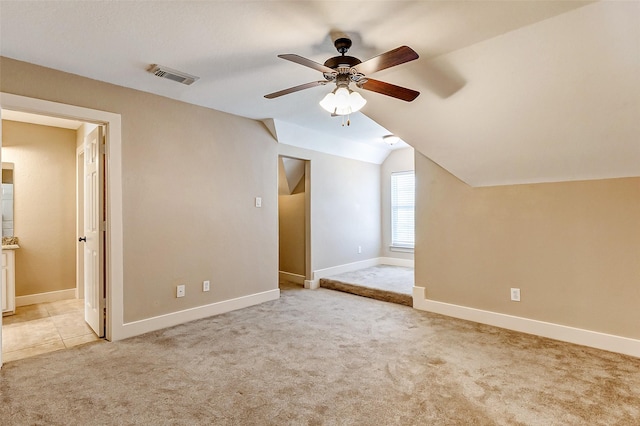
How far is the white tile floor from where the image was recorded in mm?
2889

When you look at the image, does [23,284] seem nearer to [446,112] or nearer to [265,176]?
[265,176]

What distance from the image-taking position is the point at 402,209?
6.33m

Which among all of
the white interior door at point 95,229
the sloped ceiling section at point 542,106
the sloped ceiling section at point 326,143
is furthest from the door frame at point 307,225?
the white interior door at point 95,229

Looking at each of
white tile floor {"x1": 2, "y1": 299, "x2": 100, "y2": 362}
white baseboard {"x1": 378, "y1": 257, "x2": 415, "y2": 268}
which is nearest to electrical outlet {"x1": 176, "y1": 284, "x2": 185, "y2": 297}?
white tile floor {"x1": 2, "y1": 299, "x2": 100, "y2": 362}

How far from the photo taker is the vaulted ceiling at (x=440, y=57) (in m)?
1.90

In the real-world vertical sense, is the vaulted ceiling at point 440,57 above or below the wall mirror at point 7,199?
above

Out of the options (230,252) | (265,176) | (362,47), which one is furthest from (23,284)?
(362,47)

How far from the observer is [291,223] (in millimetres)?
5562

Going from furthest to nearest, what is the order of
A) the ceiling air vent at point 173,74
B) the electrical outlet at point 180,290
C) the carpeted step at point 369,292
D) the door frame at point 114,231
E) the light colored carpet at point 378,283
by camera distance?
1. the light colored carpet at point 378,283
2. the carpeted step at point 369,292
3. the electrical outlet at point 180,290
4. the door frame at point 114,231
5. the ceiling air vent at point 173,74

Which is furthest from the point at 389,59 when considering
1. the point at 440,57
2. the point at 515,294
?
the point at 515,294

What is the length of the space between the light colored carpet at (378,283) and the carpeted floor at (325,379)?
0.87 m

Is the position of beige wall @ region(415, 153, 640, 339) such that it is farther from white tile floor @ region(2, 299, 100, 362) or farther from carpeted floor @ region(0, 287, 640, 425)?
white tile floor @ region(2, 299, 100, 362)

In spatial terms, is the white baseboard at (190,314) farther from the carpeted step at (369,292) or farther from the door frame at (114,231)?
the carpeted step at (369,292)

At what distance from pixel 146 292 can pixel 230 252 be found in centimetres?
100
